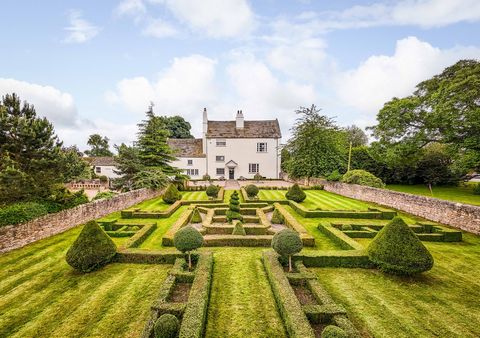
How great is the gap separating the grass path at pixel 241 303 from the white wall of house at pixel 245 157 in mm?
35598

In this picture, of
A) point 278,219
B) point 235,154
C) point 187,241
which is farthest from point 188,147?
point 187,241

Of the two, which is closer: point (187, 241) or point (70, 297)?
point (70, 297)

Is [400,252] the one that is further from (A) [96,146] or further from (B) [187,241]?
(A) [96,146]

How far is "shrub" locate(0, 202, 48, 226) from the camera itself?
1139 cm

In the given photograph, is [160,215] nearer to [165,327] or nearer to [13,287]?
[13,287]

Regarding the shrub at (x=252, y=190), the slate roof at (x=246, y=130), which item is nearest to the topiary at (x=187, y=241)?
the shrub at (x=252, y=190)

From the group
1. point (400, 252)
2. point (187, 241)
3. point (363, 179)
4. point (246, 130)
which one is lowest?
point (400, 252)

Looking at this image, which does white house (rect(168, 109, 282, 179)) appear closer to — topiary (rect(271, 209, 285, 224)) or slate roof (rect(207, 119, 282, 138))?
slate roof (rect(207, 119, 282, 138))

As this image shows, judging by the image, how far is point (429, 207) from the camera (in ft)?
58.8

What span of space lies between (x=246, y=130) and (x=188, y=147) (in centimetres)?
1212

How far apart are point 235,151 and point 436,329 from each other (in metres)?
40.6

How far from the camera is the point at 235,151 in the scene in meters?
45.7

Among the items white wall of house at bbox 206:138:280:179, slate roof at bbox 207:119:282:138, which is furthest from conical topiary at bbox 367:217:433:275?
Result: slate roof at bbox 207:119:282:138

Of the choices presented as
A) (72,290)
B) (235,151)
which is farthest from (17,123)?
(235,151)
